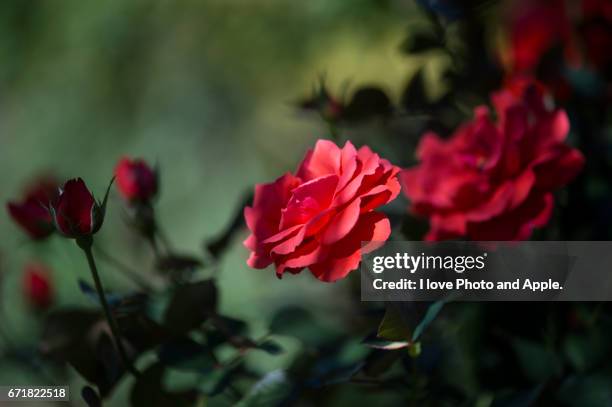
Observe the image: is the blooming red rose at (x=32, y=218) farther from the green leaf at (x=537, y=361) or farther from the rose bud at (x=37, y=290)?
the green leaf at (x=537, y=361)

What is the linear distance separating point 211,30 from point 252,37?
108 millimetres

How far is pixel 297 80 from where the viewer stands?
5.61 feet

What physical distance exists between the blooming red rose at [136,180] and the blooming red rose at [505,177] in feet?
0.72

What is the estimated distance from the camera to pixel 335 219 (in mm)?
443

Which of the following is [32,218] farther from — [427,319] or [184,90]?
[184,90]

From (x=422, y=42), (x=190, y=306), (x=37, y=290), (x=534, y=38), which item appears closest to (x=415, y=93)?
(x=422, y=42)

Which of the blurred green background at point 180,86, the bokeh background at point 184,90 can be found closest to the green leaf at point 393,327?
the bokeh background at point 184,90

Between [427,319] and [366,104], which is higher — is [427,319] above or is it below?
below

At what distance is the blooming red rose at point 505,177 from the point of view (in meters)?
0.55

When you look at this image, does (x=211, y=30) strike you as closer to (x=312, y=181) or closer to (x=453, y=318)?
(x=453, y=318)

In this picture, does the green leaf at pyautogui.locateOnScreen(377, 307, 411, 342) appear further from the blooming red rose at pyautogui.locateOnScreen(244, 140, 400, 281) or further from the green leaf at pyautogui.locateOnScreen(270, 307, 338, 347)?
the green leaf at pyautogui.locateOnScreen(270, 307, 338, 347)

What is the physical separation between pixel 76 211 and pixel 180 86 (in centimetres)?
137

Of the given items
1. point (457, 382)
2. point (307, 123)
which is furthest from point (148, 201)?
point (307, 123)

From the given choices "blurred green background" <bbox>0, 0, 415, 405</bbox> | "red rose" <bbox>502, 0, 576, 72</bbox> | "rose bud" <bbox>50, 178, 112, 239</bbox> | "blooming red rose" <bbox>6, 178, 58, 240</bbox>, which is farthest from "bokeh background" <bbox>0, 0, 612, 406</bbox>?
"rose bud" <bbox>50, 178, 112, 239</bbox>
